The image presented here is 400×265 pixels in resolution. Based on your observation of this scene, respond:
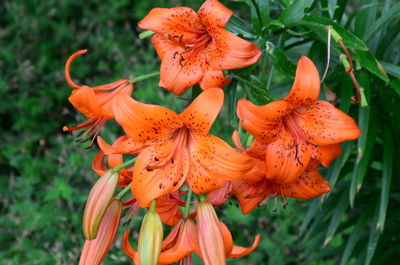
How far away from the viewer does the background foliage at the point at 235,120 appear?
1.31 m

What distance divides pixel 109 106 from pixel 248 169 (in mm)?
296

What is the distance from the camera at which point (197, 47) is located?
119 cm

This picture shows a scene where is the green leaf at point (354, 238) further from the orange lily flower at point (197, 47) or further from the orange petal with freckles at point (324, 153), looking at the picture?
the orange lily flower at point (197, 47)

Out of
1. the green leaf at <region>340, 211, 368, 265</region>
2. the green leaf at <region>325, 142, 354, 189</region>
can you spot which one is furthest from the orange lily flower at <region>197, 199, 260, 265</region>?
the green leaf at <region>340, 211, 368, 265</region>

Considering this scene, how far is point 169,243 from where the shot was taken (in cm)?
114

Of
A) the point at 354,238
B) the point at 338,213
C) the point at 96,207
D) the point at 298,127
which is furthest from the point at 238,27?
the point at 354,238

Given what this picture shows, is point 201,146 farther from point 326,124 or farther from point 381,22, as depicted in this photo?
point 381,22

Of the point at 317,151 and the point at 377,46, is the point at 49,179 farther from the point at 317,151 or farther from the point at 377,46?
the point at 317,151

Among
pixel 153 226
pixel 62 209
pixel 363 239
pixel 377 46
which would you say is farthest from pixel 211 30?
pixel 62 209

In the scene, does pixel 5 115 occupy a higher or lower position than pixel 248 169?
lower

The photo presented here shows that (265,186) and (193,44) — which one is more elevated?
(193,44)

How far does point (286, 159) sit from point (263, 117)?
0.09 meters

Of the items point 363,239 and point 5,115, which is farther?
point 5,115

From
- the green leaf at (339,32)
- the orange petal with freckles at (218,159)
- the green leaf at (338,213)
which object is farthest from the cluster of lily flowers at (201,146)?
the green leaf at (338,213)
